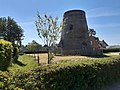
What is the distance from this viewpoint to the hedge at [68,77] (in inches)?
219

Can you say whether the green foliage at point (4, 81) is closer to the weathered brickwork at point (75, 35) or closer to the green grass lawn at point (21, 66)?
the green grass lawn at point (21, 66)

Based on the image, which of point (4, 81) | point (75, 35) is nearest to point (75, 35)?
point (75, 35)

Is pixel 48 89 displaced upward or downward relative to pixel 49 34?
downward

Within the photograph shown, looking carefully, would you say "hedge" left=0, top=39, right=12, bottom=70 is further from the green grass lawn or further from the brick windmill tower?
the brick windmill tower

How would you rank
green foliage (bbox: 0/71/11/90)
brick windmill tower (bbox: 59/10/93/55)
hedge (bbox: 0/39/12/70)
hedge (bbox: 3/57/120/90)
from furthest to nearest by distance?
brick windmill tower (bbox: 59/10/93/55), hedge (bbox: 0/39/12/70), hedge (bbox: 3/57/120/90), green foliage (bbox: 0/71/11/90)

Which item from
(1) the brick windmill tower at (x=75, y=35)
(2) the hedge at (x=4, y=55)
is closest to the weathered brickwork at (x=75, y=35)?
(1) the brick windmill tower at (x=75, y=35)

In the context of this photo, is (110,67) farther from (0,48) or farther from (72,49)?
(72,49)

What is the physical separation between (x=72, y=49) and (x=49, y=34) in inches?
1069

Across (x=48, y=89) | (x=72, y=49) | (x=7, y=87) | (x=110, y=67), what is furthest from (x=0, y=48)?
(x=72, y=49)

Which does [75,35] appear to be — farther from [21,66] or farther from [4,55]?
[4,55]

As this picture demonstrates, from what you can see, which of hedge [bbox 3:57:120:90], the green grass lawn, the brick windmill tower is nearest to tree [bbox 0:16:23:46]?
the brick windmill tower

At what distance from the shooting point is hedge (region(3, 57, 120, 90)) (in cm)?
557

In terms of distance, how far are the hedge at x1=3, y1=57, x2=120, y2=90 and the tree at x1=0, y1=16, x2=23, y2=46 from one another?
61.2 metres

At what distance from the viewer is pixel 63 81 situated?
6.94 meters
